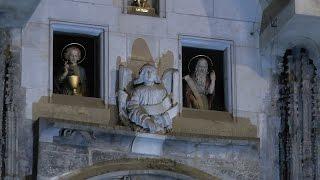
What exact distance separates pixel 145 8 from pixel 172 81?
2.91 ft

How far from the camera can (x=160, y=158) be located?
20047 mm

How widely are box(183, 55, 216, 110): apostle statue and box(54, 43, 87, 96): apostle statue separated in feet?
3.72

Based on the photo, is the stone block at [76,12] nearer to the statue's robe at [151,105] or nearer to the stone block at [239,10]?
the statue's robe at [151,105]

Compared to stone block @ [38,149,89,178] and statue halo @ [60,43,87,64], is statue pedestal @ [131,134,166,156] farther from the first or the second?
statue halo @ [60,43,87,64]

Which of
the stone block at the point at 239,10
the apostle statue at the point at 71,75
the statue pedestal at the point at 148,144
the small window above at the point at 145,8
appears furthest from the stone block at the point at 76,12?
the statue pedestal at the point at 148,144

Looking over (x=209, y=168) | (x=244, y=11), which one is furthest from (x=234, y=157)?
(x=244, y=11)

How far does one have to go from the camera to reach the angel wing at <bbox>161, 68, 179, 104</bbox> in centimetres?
2036

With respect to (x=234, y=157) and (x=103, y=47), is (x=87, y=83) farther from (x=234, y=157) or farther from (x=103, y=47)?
(x=234, y=157)

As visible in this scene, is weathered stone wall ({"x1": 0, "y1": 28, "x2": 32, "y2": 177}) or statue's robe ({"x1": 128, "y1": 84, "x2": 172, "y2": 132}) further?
statue's robe ({"x1": 128, "y1": 84, "x2": 172, "y2": 132})

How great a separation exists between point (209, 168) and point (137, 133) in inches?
35.8

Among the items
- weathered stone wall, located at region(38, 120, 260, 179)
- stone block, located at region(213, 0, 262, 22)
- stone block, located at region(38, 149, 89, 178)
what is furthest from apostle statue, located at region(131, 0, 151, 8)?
stone block, located at region(38, 149, 89, 178)

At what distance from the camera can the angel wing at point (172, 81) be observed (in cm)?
2036

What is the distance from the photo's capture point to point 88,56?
806 inches

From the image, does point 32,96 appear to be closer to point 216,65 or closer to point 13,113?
point 13,113
